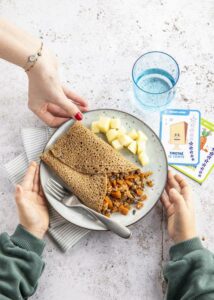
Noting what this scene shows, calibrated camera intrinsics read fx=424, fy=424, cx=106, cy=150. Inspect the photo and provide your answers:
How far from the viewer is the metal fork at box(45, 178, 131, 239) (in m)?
1.03

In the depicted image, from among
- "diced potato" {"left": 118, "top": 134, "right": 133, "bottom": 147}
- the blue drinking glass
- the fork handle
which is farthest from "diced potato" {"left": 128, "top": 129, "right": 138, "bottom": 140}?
the fork handle

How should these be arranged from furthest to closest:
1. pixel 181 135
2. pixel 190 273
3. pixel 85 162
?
1. pixel 181 135
2. pixel 85 162
3. pixel 190 273

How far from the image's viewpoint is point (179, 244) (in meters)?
1.05

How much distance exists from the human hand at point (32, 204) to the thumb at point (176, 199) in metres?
0.33

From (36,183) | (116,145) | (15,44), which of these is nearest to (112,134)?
(116,145)

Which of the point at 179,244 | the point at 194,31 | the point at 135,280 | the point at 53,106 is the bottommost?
the point at 135,280

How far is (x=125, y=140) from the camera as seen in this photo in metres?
1.15

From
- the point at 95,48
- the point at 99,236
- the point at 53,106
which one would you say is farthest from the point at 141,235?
the point at 95,48

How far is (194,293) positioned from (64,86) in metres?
0.67

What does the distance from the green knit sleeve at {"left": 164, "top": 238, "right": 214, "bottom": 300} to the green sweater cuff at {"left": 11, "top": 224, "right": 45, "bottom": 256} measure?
32 centimetres

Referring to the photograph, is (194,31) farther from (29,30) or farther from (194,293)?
(194,293)

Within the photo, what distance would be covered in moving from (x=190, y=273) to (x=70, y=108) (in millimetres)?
517

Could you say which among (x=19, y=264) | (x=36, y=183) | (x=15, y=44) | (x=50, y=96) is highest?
(x=15, y=44)

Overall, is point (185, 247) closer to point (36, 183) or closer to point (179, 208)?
point (179, 208)
